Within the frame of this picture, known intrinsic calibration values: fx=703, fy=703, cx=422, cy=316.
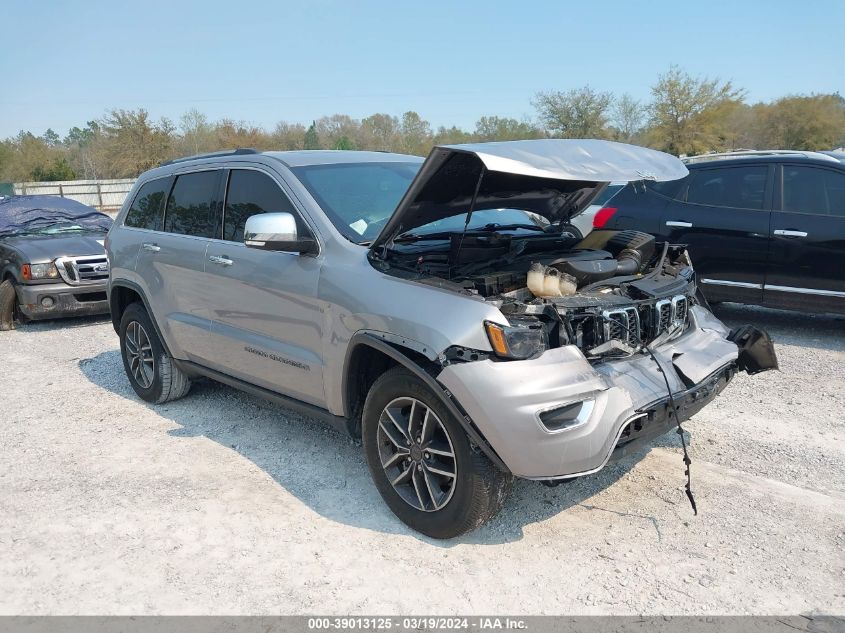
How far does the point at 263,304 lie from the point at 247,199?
79 cm

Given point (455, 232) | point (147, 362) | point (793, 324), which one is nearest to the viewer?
point (455, 232)

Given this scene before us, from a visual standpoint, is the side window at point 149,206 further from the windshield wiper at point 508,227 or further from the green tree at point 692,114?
the green tree at point 692,114

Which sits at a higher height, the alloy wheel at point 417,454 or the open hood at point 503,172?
the open hood at point 503,172

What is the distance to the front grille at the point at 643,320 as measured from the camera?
344 centimetres

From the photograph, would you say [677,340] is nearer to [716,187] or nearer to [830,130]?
[716,187]

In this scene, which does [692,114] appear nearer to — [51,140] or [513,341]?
[513,341]

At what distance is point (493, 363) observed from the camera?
309cm

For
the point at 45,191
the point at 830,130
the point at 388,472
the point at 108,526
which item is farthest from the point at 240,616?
the point at 830,130

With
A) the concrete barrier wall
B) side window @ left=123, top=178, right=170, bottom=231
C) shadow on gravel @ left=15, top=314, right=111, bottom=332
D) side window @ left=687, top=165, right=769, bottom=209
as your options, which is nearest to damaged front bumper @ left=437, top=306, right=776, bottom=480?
side window @ left=123, top=178, right=170, bottom=231

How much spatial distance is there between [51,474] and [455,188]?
3.22m

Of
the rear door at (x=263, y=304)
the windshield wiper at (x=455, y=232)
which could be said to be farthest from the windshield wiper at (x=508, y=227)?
the rear door at (x=263, y=304)

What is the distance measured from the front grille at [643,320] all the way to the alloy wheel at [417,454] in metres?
0.95

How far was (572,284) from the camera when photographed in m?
3.68

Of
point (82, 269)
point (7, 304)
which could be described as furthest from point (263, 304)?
point (7, 304)
